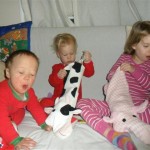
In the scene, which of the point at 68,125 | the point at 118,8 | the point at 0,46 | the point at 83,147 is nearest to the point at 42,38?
the point at 0,46

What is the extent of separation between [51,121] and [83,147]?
21cm

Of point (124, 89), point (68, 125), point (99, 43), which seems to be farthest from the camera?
point (99, 43)

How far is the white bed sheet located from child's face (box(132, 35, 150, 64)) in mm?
474

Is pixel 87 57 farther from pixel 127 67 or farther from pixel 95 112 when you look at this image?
pixel 95 112

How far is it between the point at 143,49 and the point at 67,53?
0.41 meters

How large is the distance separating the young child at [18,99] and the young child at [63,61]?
0.20 meters

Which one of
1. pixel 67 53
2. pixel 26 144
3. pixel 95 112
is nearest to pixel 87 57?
pixel 67 53

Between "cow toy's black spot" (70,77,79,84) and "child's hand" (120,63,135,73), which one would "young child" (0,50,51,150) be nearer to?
"cow toy's black spot" (70,77,79,84)

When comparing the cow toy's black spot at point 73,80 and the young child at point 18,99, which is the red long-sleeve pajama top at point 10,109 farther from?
the cow toy's black spot at point 73,80

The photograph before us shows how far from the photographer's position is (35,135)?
1149 mm

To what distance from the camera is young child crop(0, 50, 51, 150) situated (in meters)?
1.07

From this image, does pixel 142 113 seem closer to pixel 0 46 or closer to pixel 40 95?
pixel 40 95

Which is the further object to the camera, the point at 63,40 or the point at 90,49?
the point at 90,49

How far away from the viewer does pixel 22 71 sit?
1.13 metres
